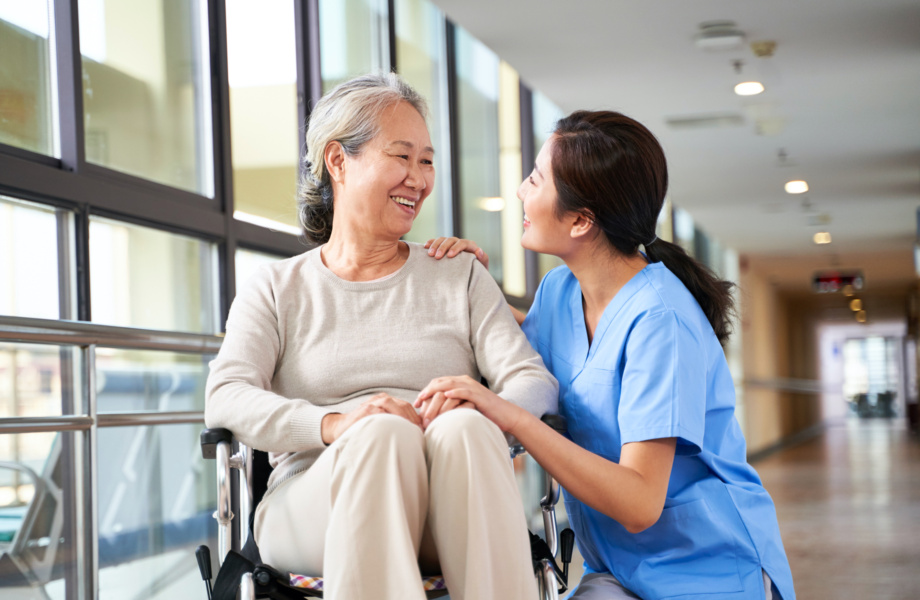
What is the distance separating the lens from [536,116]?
6.50 meters

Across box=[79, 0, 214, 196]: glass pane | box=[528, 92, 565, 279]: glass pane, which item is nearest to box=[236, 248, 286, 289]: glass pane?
box=[79, 0, 214, 196]: glass pane

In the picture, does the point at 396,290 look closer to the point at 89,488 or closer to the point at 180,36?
the point at 89,488

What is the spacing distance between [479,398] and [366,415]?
17cm

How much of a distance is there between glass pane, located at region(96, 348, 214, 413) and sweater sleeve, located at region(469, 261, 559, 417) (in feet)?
4.22

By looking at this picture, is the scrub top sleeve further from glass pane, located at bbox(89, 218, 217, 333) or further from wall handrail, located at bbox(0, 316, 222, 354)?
glass pane, located at bbox(89, 218, 217, 333)

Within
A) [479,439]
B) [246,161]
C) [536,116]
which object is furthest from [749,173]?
[479,439]

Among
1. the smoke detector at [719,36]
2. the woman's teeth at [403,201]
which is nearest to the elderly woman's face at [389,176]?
the woman's teeth at [403,201]

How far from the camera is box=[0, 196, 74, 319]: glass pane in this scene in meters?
2.29

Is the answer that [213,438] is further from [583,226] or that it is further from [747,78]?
[747,78]

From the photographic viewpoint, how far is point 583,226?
1.66m

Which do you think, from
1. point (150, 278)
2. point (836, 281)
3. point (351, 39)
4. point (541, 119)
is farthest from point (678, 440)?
point (836, 281)

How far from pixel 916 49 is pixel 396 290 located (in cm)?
455

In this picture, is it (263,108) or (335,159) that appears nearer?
(335,159)

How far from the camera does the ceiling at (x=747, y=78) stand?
180 inches
